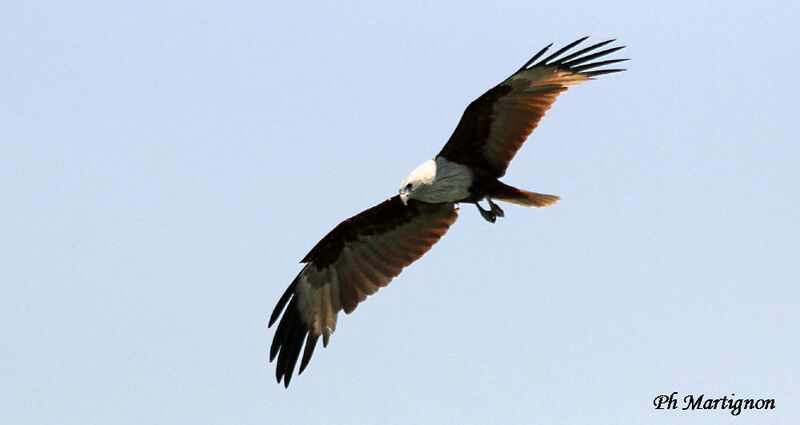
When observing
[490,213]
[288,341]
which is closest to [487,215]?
[490,213]

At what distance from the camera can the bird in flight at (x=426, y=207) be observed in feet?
35.8

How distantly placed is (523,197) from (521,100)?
931 mm

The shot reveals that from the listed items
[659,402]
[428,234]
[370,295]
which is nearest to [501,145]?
[428,234]

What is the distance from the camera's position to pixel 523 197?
36.3 feet

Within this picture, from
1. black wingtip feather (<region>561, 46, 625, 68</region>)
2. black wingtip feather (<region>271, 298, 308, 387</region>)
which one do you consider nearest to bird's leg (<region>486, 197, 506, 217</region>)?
black wingtip feather (<region>561, 46, 625, 68</region>)

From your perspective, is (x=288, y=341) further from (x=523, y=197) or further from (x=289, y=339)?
(x=523, y=197)

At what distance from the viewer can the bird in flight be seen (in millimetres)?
10914

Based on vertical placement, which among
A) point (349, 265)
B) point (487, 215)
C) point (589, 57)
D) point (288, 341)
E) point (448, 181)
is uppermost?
point (589, 57)

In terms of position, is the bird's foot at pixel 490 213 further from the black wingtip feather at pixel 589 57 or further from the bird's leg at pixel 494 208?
the black wingtip feather at pixel 589 57

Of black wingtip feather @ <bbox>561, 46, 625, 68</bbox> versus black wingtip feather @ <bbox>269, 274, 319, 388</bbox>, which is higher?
black wingtip feather @ <bbox>561, 46, 625, 68</bbox>

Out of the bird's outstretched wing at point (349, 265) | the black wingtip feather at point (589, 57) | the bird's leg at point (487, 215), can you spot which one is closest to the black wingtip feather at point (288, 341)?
the bird's outstretched wing at point (349, 265)

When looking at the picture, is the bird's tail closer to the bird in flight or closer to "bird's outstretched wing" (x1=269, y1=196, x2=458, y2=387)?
the bird in flight

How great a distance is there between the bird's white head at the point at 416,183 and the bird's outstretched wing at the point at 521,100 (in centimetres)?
39

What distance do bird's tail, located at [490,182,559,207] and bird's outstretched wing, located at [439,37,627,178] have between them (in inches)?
14.6
